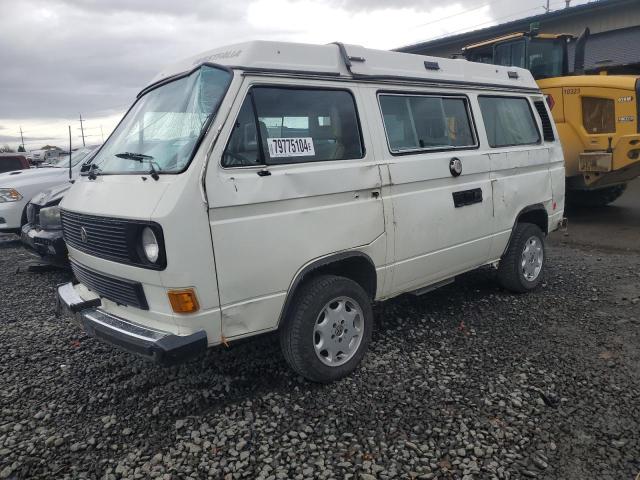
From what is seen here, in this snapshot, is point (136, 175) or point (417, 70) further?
point (417, 70)

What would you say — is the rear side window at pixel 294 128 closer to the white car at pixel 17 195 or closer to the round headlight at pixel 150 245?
the round headlight at pixel 150 245

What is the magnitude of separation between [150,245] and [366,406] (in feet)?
5.61

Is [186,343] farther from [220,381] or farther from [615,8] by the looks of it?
[615,8]

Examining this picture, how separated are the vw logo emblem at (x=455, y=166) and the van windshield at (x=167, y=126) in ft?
6.68

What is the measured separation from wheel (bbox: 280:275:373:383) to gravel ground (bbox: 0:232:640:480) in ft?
0.59

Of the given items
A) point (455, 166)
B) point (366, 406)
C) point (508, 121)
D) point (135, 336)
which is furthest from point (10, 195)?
point (508, 121)

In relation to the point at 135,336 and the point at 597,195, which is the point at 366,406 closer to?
the point at 135,336

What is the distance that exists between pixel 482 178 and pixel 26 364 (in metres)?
4.20

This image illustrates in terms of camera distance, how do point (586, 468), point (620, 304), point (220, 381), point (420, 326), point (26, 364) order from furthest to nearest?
point (620, 304), point (420, 326), point (26, 364), point (220, 381), point (586, 468)

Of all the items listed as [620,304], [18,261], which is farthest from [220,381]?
[18,261]

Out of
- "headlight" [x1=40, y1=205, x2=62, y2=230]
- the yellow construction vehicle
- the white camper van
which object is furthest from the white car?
the yellow construction vehicle

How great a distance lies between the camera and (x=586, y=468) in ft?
8.71

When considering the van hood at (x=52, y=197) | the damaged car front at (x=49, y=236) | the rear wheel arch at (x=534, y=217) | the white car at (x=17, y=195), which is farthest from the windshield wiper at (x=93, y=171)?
the white car at (x=17, y=195)

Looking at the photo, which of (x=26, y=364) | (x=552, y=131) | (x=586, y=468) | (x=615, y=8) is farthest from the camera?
(x=615, y=8)
